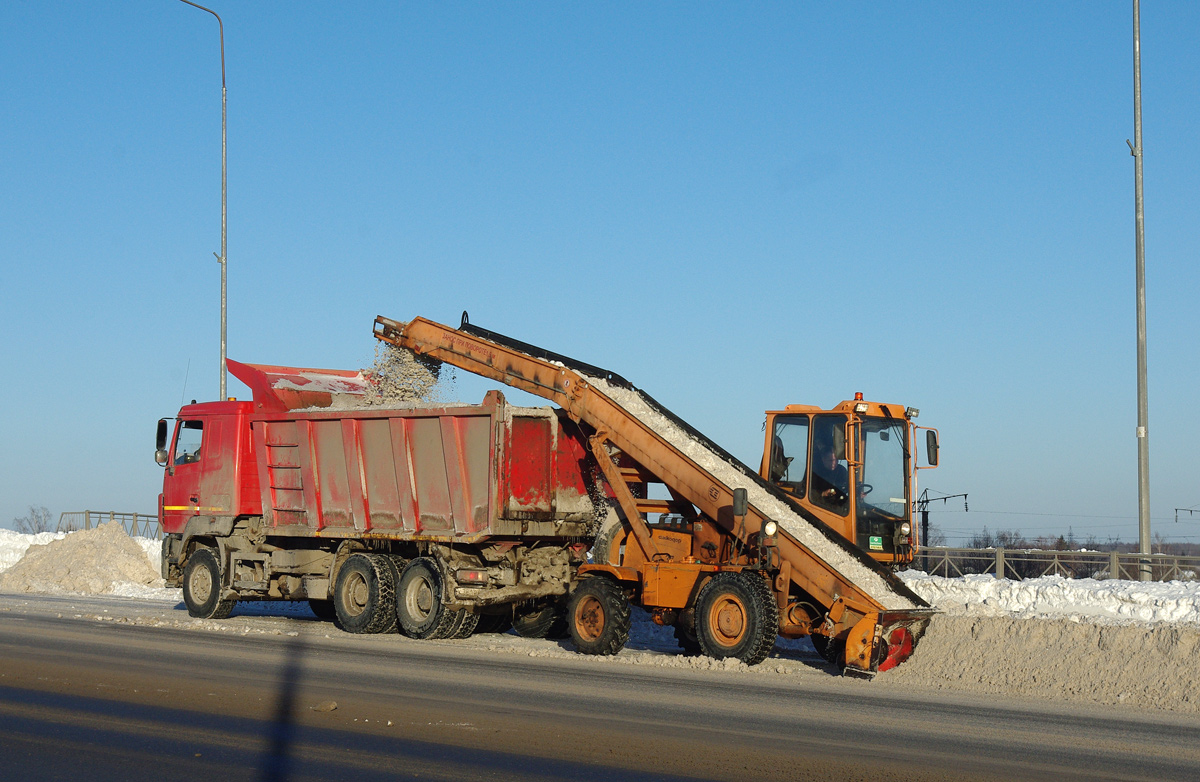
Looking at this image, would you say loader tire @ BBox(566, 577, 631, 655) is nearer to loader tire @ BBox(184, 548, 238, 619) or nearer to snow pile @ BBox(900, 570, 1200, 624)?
snow pile @ BBox(900, 570, 1200, 624)

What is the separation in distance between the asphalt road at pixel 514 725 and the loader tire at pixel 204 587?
5.10 metres

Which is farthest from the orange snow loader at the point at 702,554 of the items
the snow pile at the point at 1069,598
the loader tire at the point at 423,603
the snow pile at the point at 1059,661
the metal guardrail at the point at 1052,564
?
the metal guardrail at the point at 1052,564

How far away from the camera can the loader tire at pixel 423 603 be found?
16125mm

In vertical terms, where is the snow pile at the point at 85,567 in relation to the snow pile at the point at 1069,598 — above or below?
below

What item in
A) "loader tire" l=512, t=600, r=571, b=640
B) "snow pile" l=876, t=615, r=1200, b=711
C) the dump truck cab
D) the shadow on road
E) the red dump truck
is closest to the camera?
the shadow on road

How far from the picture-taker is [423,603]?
54.1 ft

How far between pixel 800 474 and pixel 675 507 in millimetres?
1592

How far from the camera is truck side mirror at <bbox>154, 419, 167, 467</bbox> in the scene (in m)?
20.5

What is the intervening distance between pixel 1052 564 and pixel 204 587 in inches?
573

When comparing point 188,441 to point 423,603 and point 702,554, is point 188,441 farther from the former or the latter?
point 702,554

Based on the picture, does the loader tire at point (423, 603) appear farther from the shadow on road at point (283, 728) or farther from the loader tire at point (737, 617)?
the loader tire at point (737, 617)

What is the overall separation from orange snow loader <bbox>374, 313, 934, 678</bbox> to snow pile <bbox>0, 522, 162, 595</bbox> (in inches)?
640

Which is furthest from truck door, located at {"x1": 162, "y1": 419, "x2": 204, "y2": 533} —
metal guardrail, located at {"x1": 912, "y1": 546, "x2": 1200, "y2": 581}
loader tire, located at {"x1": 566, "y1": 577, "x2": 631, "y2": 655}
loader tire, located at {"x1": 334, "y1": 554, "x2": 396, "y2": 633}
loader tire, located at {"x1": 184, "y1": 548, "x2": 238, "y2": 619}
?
metal guardrail, located at {"x1": 912, "y1": 546, "x2": 1200, "y2": 581}

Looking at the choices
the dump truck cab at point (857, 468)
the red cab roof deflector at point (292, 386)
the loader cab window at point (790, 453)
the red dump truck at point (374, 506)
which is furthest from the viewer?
the red cab roof deflector at point (292, 386)
